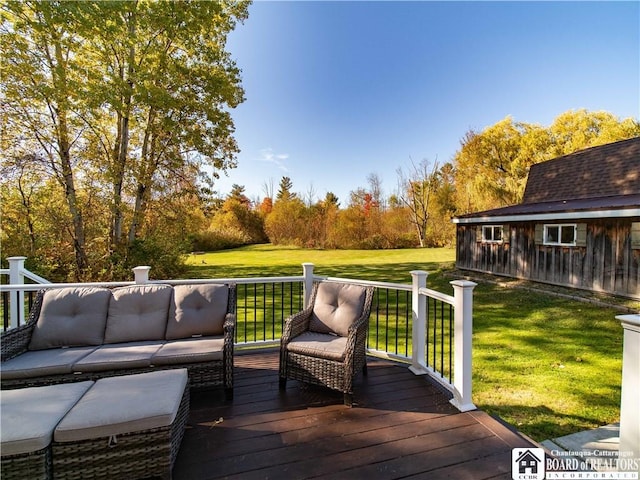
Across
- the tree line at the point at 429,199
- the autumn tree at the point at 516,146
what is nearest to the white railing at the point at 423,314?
the autumn tree at the point at 516,146

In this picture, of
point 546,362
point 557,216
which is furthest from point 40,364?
point 557,216

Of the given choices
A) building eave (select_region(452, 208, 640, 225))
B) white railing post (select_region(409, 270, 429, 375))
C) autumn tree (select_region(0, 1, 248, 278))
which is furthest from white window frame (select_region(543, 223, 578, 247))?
autumn tree (select_region(0, 1, 248, 278))

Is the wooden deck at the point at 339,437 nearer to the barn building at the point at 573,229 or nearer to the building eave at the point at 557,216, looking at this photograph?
the building eave at the point at 557,216

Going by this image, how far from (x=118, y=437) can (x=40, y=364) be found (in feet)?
4.33

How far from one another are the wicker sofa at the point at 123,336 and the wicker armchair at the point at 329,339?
0.56 meters

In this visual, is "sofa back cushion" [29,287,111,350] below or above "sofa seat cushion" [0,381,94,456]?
above

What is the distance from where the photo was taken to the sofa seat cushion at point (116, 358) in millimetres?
2488

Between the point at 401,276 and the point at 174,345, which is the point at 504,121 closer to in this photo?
the point at 401,276

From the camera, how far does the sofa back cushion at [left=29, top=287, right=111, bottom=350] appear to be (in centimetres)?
284

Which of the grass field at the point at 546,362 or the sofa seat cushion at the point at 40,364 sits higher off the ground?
the sofa seat cushion at the point at 40,364

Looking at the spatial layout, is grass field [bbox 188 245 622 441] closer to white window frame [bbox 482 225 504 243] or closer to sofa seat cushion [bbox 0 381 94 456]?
white window frame [bbox 482 225 504 243]

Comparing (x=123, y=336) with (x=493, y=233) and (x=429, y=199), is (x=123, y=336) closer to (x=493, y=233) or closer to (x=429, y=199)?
(x=493, y=233)

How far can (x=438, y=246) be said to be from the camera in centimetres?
2280

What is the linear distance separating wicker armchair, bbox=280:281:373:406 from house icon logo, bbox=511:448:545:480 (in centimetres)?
116
